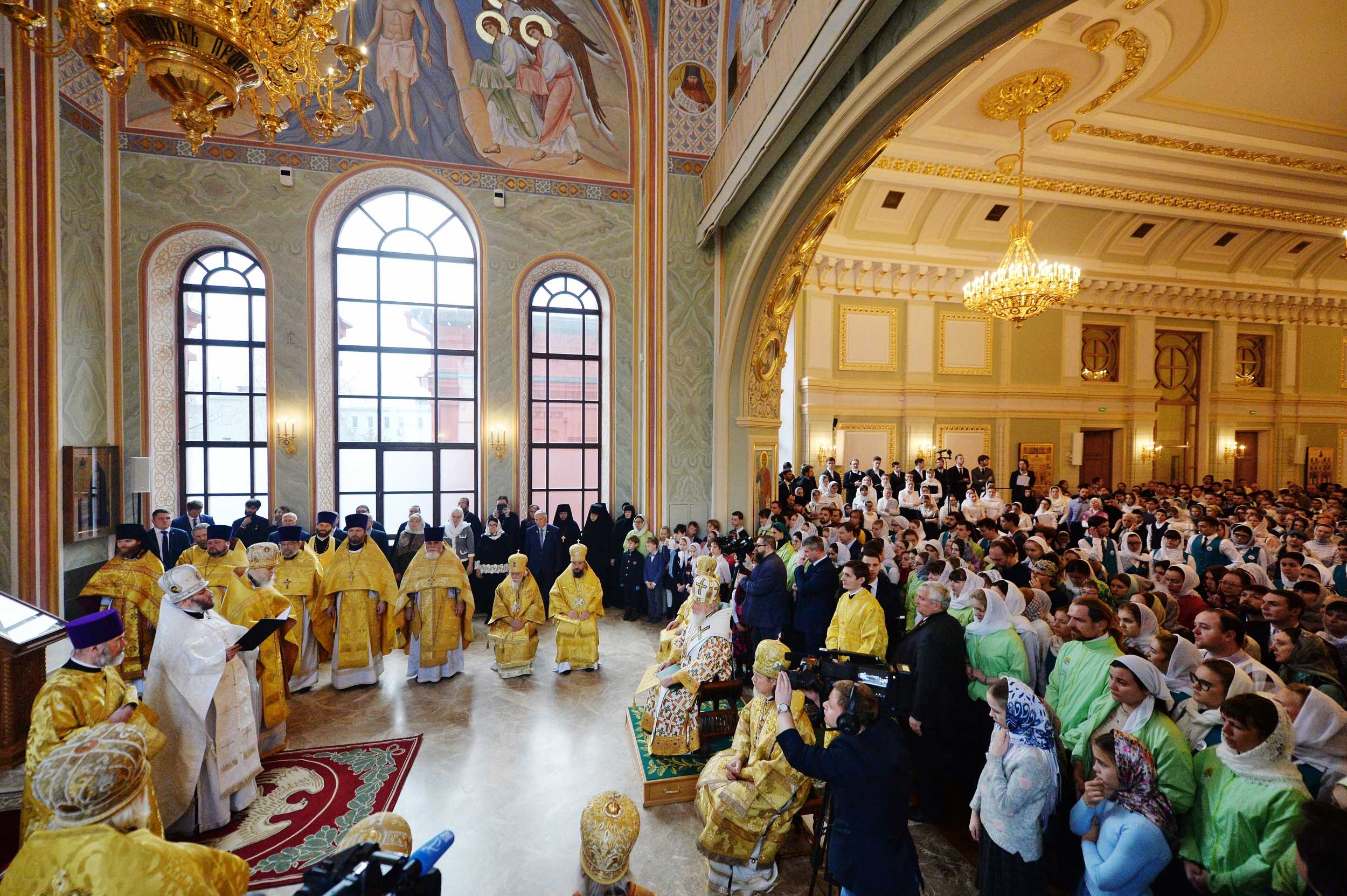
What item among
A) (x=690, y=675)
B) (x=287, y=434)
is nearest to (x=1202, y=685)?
(x=690, y=675)

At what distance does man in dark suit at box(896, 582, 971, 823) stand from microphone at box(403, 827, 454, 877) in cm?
300

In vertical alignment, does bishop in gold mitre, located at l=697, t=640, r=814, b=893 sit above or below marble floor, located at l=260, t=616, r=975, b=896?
above

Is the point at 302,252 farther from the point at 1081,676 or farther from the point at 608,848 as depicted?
the point at 1081,676

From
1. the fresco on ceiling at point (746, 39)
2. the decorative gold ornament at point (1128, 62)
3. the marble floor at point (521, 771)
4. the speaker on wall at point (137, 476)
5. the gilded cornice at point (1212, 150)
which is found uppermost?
the gilded cornice at point (1212, 150)

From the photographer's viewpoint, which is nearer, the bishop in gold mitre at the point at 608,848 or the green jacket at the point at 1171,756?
the bishop in gold mitre at the point at 608,848

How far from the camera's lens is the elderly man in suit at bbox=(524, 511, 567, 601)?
911 cm

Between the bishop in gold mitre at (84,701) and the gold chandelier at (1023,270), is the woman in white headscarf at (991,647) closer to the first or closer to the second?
the bishop in gold mitre at (84,701)

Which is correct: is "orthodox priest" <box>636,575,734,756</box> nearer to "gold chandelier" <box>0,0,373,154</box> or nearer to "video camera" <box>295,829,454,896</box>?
"video camera" <box>295,829,454,896</box>

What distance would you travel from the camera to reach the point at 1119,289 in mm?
16734

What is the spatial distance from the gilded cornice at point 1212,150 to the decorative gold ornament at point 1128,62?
118cm

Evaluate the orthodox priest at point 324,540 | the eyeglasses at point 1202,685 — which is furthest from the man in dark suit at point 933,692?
the orthodox priest at point 324,540

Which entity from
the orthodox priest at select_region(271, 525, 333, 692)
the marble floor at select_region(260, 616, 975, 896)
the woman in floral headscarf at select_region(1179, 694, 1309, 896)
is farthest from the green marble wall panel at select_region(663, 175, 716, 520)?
the woman in floral headscarf at select_region(1179, 694, 1309, 896)

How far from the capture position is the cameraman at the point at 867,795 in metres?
2.65

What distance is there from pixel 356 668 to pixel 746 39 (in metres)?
9.62
